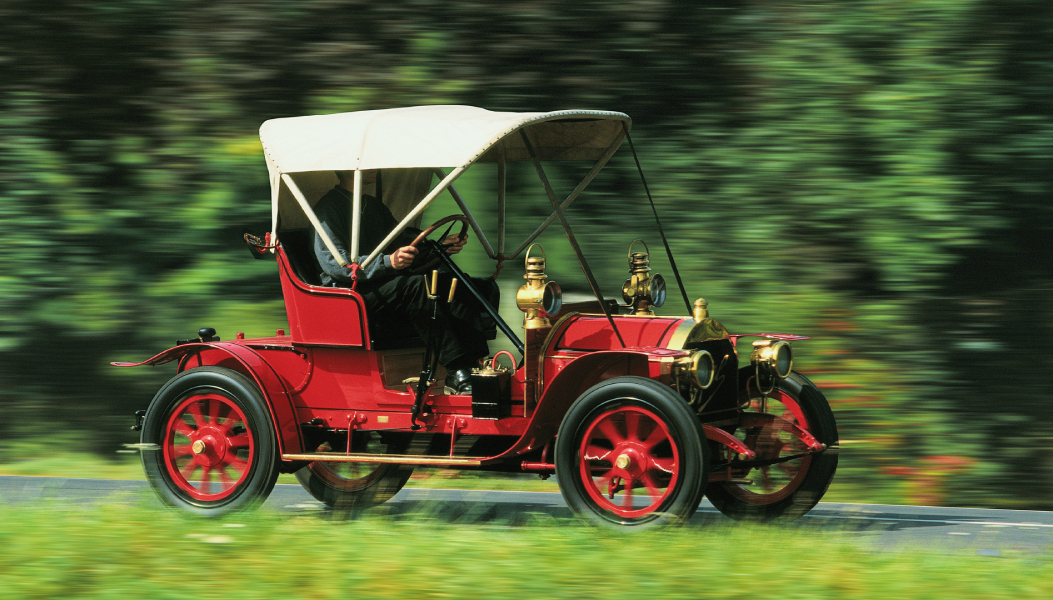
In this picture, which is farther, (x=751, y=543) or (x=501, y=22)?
(x=501, y=22)

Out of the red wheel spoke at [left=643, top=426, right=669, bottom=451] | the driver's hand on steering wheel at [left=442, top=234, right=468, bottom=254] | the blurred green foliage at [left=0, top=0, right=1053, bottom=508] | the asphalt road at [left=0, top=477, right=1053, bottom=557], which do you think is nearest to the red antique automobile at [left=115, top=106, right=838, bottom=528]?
the red wheel spoke at [left=643, top=426, right=669, bottom=451]

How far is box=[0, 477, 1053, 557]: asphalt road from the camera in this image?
5.72 metres

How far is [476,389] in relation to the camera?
6012 millimetres

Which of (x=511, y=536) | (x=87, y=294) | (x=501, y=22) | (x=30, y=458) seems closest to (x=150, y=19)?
(x=87, y=294)

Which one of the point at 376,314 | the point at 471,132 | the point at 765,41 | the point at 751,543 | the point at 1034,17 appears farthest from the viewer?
the point at 765,41

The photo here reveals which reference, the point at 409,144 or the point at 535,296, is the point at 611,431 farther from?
the point at 409,144

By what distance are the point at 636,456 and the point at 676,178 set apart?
3174 mm

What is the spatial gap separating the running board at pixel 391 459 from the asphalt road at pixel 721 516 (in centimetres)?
44

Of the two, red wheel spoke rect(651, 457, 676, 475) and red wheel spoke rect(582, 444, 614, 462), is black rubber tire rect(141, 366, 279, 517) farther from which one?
red wheel spoke rect(651, 457, 676, 475)

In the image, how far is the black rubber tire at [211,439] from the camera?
244 inches

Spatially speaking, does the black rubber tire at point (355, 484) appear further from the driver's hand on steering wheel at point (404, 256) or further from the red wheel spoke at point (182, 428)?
the driver's hand on steering wheel at point (404, 256)

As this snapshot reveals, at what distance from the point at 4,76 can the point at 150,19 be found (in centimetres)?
126

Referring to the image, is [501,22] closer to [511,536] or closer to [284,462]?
[284,462]

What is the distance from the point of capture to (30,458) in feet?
29.8
